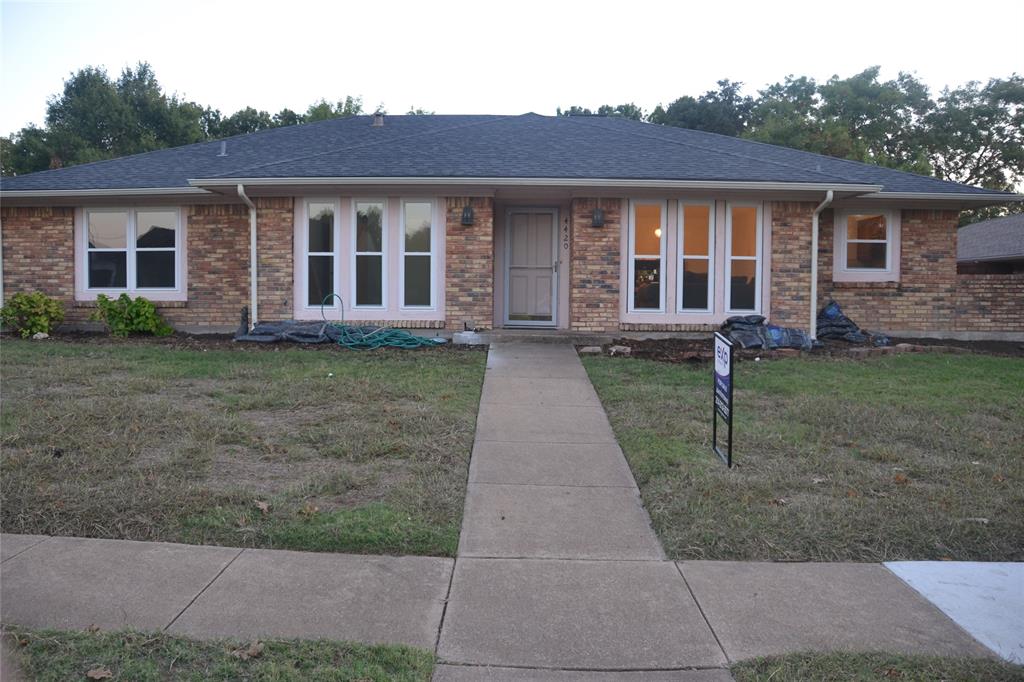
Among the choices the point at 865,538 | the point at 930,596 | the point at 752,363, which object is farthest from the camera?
the point at 752,363

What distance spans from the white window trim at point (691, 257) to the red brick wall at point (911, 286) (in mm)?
2798

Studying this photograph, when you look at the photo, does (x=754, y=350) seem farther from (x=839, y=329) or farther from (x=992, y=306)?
(x=992, y=306)

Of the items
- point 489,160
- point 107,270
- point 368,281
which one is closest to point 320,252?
point 368,281

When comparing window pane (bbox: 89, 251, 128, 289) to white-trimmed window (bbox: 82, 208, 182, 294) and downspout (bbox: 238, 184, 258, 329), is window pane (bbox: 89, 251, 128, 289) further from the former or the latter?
downspout (bbox: 238, 184, 258, 329)

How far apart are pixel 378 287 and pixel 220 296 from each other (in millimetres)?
3372

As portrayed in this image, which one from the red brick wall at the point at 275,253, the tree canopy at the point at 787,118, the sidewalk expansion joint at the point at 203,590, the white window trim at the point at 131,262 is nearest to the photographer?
the sidewalk expansion joint at the point at 203,590

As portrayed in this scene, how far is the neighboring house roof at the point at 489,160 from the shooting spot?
41.2 ft

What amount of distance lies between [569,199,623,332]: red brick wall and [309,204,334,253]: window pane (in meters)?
4.19

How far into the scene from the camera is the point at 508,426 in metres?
7.33

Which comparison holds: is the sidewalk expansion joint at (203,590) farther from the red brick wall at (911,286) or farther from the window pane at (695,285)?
the red brick wall at (911,286)

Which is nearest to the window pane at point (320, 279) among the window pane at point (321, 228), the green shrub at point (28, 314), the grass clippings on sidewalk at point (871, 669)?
the window pane at point (321, 228)

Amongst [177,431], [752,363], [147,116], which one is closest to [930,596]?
[177,431]

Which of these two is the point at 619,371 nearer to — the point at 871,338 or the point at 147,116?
the point at 871,338

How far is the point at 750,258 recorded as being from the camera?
43.3 feet
